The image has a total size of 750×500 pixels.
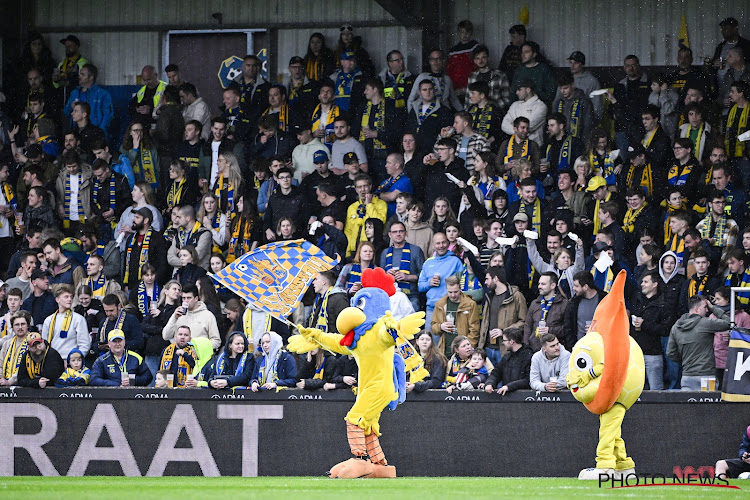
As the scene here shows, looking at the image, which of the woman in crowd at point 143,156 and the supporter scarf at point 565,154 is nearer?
the supporter scarf at point 565,154

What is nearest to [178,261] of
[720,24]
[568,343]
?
[568,343]

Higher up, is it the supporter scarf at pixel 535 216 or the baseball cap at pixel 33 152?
the baseball cap at pixel 33 152

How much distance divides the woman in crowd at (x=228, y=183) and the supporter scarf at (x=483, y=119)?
130 inches

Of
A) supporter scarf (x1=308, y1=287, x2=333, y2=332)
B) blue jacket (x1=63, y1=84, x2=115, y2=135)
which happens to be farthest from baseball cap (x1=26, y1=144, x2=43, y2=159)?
supporter scarf (x1=308, y1=287, x2=333, y2=332)

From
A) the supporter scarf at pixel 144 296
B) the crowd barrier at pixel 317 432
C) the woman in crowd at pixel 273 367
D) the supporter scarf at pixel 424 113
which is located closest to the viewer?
the crowd barrier at pixel 317 432

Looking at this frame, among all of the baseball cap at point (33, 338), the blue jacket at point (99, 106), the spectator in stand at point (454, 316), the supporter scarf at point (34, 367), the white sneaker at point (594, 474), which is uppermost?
the blue jacket at point (99, 106)

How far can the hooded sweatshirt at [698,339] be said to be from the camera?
504 inches

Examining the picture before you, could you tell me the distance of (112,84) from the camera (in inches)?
816

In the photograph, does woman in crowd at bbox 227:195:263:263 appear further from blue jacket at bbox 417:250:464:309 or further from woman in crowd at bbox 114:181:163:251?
blue jacket at bbox 417:250:464:309

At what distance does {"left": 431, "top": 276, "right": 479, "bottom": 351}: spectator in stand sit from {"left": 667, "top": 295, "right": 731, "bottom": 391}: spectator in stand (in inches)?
87.1

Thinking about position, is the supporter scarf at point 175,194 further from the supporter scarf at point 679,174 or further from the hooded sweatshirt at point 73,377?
the supporter scarf at point 679,174

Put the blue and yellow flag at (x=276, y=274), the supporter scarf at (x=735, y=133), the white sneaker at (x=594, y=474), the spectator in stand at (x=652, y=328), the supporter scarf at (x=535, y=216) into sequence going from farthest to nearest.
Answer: the supporter scarf at (x=735, y=133), the supporter scarf at (x=535, y=216), the spectator in stand at (x=652, y=328), the blue and yellow flag at (x=276, y=274), the white sneaker at (x=594, y=474)

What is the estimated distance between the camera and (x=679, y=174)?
Answer: 15.4 m

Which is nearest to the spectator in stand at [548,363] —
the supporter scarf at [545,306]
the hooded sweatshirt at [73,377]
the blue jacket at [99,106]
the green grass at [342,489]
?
the supporter scarf at [545,306]
